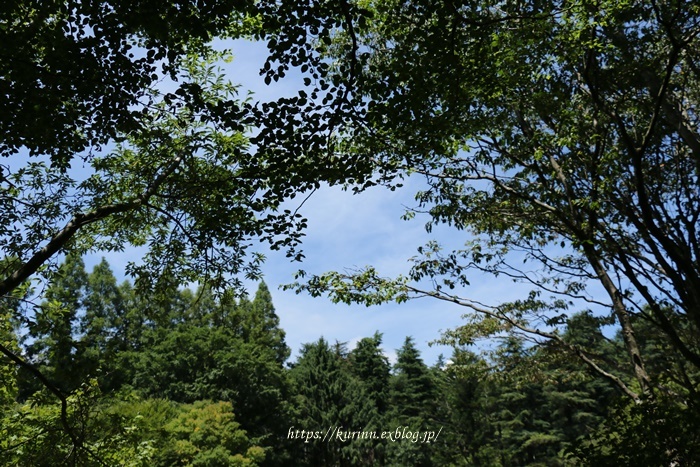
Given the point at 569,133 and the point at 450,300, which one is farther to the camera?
the point at 450,300

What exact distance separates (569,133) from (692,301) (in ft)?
9.68

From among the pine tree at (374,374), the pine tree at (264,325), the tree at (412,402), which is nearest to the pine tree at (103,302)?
the pine tree at (264,325)

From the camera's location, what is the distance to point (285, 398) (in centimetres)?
2802

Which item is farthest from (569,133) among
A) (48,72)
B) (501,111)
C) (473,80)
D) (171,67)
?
(48,72)

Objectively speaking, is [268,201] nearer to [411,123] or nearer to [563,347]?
[411,123]

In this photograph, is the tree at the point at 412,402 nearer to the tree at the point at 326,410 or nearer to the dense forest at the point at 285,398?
the dense forest at the point at 285,398

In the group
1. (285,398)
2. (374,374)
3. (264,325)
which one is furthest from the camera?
(374,374)

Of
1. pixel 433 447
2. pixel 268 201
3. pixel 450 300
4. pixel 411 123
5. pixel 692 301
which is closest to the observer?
pixel 411 123

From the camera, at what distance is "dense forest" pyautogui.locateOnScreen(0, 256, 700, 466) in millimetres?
6548

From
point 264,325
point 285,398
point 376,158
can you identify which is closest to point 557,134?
point 376,158

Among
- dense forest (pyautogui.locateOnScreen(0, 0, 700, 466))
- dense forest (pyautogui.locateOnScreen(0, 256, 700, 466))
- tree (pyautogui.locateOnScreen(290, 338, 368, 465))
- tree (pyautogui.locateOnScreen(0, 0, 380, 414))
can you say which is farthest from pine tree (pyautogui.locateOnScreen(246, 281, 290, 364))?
tree (pyautogui.locateOnScreen(0, 0, 380, 414))

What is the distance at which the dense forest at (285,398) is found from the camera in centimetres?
655

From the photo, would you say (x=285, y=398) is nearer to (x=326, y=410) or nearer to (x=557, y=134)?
(x=326, y=410)

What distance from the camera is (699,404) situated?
550 cm
